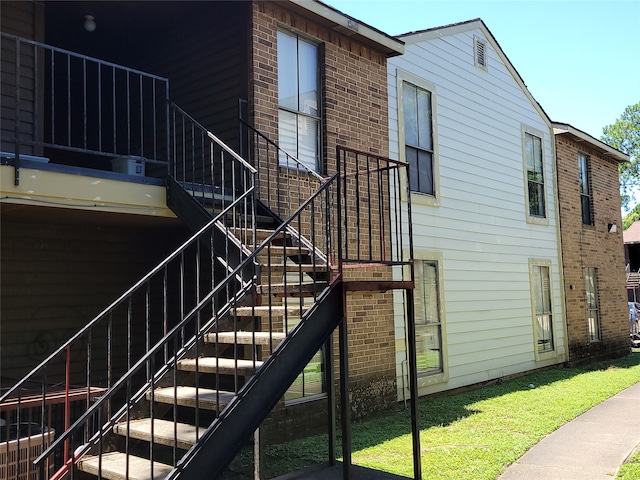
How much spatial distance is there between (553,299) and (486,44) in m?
5.68

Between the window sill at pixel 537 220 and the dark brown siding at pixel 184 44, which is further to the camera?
the window sill at pixel 537 220

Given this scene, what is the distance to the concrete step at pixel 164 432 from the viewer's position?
3742 mm

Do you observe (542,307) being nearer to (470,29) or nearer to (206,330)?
(470,29)

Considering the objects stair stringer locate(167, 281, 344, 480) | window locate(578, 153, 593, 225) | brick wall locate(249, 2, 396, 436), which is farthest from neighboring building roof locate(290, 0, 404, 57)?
window locate(578, 153, 593, 225)

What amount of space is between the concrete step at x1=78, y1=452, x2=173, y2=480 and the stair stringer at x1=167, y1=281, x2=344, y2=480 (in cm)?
23

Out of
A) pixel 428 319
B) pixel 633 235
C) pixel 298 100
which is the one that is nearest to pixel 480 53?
pixel 428 319

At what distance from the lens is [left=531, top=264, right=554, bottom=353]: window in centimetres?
1284

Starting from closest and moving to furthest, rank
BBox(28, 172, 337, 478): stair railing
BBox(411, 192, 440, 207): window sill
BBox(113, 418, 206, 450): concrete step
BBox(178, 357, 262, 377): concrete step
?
BBox(28, 172, 337, 478): stair railing, BBox(113, 418, 206, 450): concrete step, BBox(178, 357, 262, 377): concrete step, BBox(411, 192, 440, 207): window sill

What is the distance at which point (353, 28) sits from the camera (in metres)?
8.01

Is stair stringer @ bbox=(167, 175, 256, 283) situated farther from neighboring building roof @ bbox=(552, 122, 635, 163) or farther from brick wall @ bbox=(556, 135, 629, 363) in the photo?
neighboring building roof @ bbox=(552, 122, 635, 163)

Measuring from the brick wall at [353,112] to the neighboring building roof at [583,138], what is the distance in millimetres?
6758

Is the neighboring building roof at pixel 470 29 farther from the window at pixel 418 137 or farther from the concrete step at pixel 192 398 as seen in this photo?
the concrete step at pixel 192 398

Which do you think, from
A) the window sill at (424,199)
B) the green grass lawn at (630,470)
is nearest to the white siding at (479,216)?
the window sill at (424,199)

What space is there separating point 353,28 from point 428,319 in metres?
4.65
